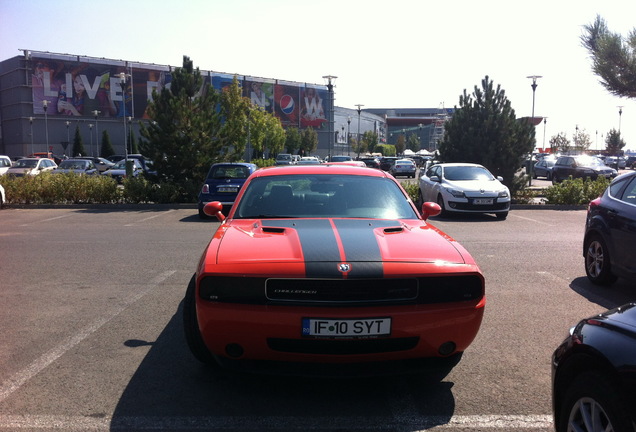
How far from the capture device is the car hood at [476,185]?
15.4 m

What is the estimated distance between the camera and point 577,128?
93438mm

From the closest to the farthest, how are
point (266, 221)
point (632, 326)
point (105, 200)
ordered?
point (632, 326)
point (266, 221)
point (105, 200)

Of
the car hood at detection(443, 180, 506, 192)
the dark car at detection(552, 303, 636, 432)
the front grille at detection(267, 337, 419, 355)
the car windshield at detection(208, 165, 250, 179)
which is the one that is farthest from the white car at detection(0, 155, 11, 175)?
the dark car at detection(552, 303, 636, 432)

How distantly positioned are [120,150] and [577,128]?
2750 inches

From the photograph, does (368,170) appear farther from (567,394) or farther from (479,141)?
(479,141)

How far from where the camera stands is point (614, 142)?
8562 cm

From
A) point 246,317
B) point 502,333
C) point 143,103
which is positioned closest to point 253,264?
point 246,317

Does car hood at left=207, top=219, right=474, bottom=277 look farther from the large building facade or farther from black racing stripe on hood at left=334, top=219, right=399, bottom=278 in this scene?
the large building facade

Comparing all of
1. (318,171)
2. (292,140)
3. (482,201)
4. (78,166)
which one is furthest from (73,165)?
(292,140)

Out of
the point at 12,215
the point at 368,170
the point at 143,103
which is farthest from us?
the point at 143,103

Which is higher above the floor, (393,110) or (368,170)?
(393,110)

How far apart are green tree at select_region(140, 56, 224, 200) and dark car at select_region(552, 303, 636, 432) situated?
57.0 feet

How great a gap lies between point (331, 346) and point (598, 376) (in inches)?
58.3

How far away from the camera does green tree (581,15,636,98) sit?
17.6 meters
